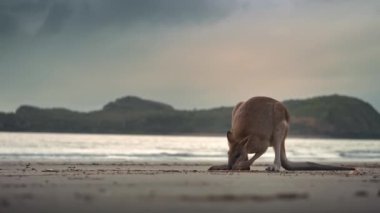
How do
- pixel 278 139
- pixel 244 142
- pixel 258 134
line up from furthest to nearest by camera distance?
pixel 278 139, pixel 258 134, pixel 244 142

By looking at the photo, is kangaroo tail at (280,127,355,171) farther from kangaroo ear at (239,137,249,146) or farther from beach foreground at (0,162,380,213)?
beach foreground at (0,162,380,213)

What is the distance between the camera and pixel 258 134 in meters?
14.1

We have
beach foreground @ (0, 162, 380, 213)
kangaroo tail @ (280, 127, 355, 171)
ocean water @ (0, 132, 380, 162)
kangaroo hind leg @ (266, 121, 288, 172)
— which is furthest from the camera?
ocean water @ (0, 132, 380, 162)

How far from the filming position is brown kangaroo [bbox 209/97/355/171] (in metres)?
13.9

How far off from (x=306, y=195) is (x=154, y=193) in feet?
5.52

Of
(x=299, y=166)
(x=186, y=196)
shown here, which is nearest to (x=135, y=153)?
(x=299, y=166)

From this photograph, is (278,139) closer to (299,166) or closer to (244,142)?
(244,142)

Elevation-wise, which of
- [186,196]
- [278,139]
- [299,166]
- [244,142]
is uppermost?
[278,139]

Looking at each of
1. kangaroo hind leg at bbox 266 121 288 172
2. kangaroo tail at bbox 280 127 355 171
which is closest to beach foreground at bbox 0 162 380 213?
kangaroo hind leg at bbox 266 121 288 172

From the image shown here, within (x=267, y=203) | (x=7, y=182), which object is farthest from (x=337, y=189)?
(x=7, y=182)

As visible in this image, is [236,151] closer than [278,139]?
Yes

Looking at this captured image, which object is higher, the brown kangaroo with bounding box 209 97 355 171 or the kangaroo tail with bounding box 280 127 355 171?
the brown kangaroo with bounding box 209 97 355 171

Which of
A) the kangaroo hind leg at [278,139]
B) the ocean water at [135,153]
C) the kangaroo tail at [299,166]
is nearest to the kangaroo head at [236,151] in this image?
the kangaroo hind leg at [278,139]

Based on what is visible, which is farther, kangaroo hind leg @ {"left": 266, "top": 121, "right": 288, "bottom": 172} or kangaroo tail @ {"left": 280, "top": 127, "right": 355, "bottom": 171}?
kangaroo tail @ {"left": 280, "top": 127, "right": 355, "bottom": 171}
